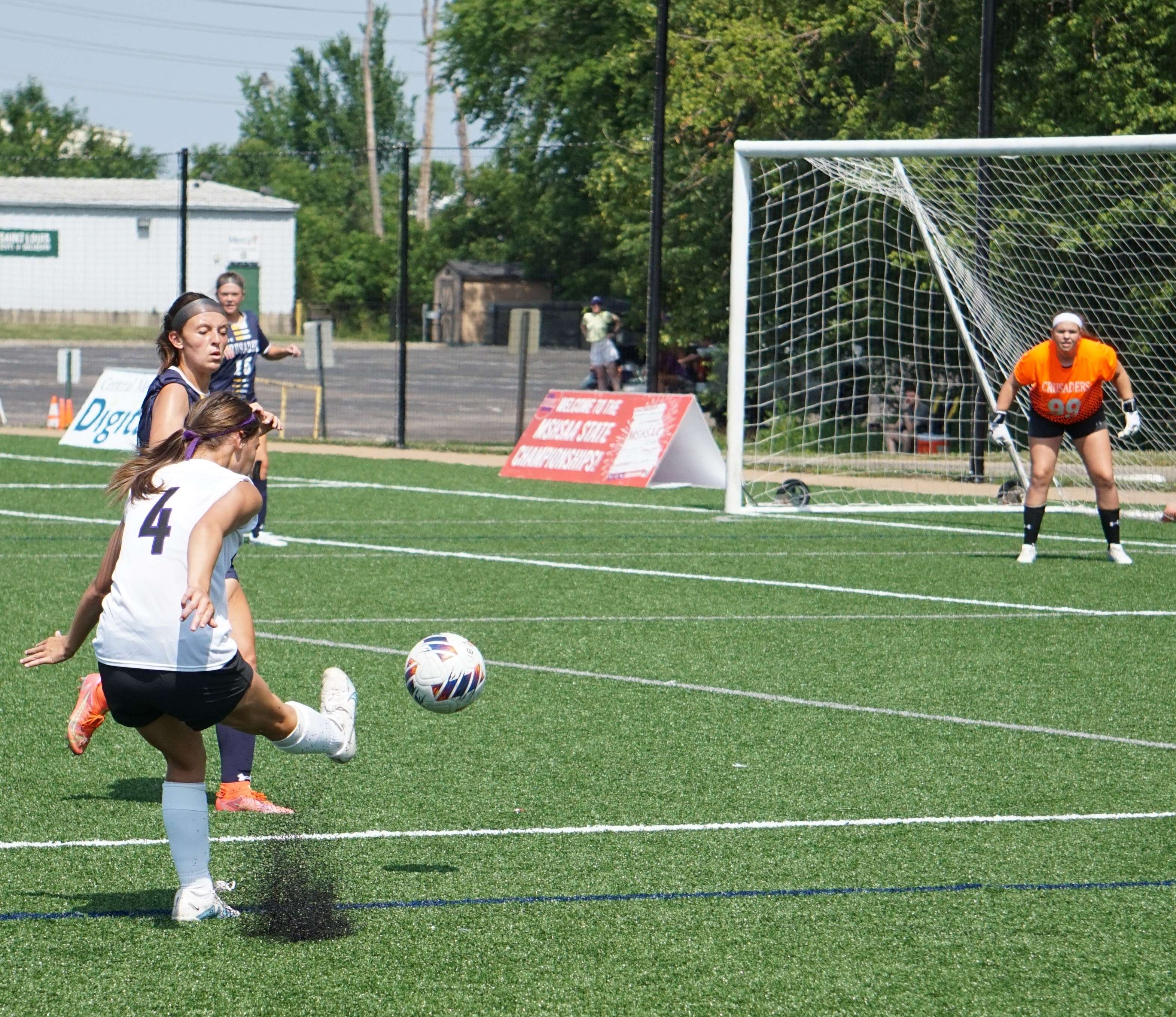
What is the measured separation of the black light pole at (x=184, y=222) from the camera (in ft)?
78.6

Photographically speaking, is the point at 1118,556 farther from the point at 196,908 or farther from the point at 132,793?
the point at 196,908

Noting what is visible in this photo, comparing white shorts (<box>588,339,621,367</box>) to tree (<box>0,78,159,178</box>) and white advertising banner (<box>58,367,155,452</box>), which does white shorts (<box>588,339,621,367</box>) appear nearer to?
white advertising banner (<box>58,367,155,452</box>)

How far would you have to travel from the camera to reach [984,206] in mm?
17453

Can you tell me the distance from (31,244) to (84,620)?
53602 mm

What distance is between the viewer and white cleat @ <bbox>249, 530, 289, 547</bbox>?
13703 millimetres

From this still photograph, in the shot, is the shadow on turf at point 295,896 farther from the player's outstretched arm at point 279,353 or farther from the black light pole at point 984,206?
the black light pole at point 984,206

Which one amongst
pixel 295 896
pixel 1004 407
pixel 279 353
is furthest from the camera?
pixel 1004 407

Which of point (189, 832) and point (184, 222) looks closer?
point (189, 832)

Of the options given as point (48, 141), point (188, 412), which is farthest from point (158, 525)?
point (48, 141)

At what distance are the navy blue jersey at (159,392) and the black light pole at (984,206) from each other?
12.1 metres

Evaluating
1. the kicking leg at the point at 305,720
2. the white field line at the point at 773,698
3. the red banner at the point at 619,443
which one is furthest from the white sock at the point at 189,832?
the red banner at the point at 619,443

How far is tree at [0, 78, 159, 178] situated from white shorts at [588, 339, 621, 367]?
4543 centimetres

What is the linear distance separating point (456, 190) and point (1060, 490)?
80638 mm

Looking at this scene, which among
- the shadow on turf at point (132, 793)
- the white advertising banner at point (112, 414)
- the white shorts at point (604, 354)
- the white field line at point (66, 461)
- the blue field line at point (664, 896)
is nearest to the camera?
the blue field line at point (664, 896)
